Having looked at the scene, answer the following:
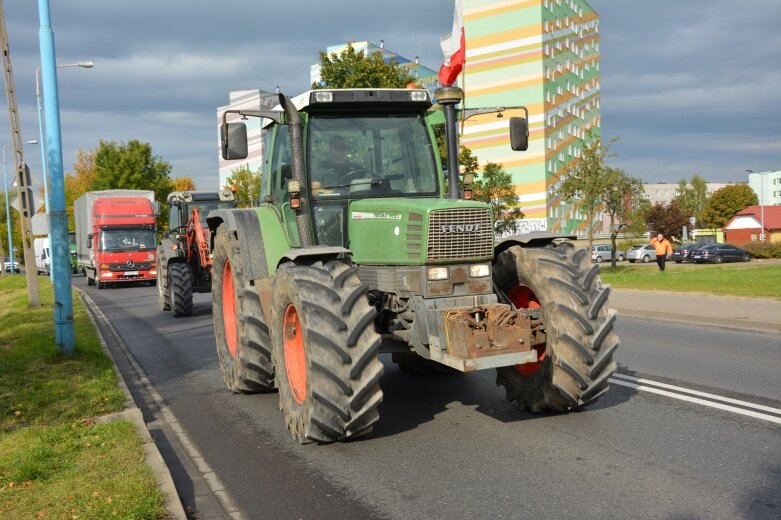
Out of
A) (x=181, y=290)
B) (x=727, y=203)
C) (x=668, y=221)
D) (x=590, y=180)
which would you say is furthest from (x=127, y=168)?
(x=727, y=203)

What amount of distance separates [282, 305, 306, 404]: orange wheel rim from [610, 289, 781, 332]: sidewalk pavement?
941cm

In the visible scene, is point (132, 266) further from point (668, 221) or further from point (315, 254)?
point (668, 221)

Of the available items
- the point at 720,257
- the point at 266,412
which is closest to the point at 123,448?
the point at 266,412

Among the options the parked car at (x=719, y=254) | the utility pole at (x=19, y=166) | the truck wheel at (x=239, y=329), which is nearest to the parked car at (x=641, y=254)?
the parked car at (x=719, y=254)

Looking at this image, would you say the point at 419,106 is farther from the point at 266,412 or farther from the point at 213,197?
the point at 213,197

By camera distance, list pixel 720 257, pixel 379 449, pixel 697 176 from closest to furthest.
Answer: pixel 379 449, pixel 720 257, pixel 697 176

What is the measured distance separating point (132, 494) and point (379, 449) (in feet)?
6.31

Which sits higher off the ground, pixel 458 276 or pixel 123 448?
pixel 458 276

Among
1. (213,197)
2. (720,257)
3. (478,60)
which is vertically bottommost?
(720,257)

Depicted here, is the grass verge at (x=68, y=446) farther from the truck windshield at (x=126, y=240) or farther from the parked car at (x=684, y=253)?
the parked car at (x=684, y=253)

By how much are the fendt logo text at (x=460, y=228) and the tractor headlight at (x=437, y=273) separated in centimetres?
32

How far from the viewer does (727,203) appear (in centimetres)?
10350

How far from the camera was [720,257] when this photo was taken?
52.6 metres

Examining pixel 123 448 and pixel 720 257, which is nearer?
pixel 123 448
